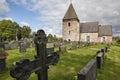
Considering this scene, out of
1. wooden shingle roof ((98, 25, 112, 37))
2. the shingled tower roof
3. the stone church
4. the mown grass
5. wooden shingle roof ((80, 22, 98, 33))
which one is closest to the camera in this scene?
the mown grass

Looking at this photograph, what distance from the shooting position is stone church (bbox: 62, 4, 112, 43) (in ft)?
168

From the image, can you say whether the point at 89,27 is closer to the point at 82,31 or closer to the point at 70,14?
the point at 82,31

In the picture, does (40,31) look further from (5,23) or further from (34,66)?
(5,23)

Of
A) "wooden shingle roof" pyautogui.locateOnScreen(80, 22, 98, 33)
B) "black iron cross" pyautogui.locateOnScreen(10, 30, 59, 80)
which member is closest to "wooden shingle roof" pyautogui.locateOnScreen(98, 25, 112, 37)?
"wooden shingle roof" pyautogui.locateOnScreen(80, 22, 98, 33)

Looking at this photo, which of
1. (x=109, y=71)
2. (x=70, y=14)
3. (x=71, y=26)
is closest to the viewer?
(x=109, y=71)

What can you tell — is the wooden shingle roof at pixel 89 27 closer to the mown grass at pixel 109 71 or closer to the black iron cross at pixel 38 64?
the mown grass at pixel 109 71

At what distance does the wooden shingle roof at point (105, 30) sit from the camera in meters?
53.1

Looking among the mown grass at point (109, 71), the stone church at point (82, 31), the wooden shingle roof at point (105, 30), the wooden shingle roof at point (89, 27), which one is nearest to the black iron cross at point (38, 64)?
the mown grass at point (109, 71)

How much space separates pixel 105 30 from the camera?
54.1m

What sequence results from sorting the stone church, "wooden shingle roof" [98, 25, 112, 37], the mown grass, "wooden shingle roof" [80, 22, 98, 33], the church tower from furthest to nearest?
"wooden shingle roof" [98, 25, 112, 37] → "wooden shingle roof" [80, 22, 98, 33] → the stone church → the church tower → the mown grass

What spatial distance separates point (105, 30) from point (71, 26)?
12826mm

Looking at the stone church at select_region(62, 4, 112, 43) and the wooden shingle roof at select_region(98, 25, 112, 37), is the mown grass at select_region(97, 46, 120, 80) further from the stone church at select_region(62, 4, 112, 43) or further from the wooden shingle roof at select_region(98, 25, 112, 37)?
the wooden shingle roof at select_region(98, 25, 112, 37)

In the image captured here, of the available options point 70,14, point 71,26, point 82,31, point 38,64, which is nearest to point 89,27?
point 82,31

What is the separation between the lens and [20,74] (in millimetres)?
4102
